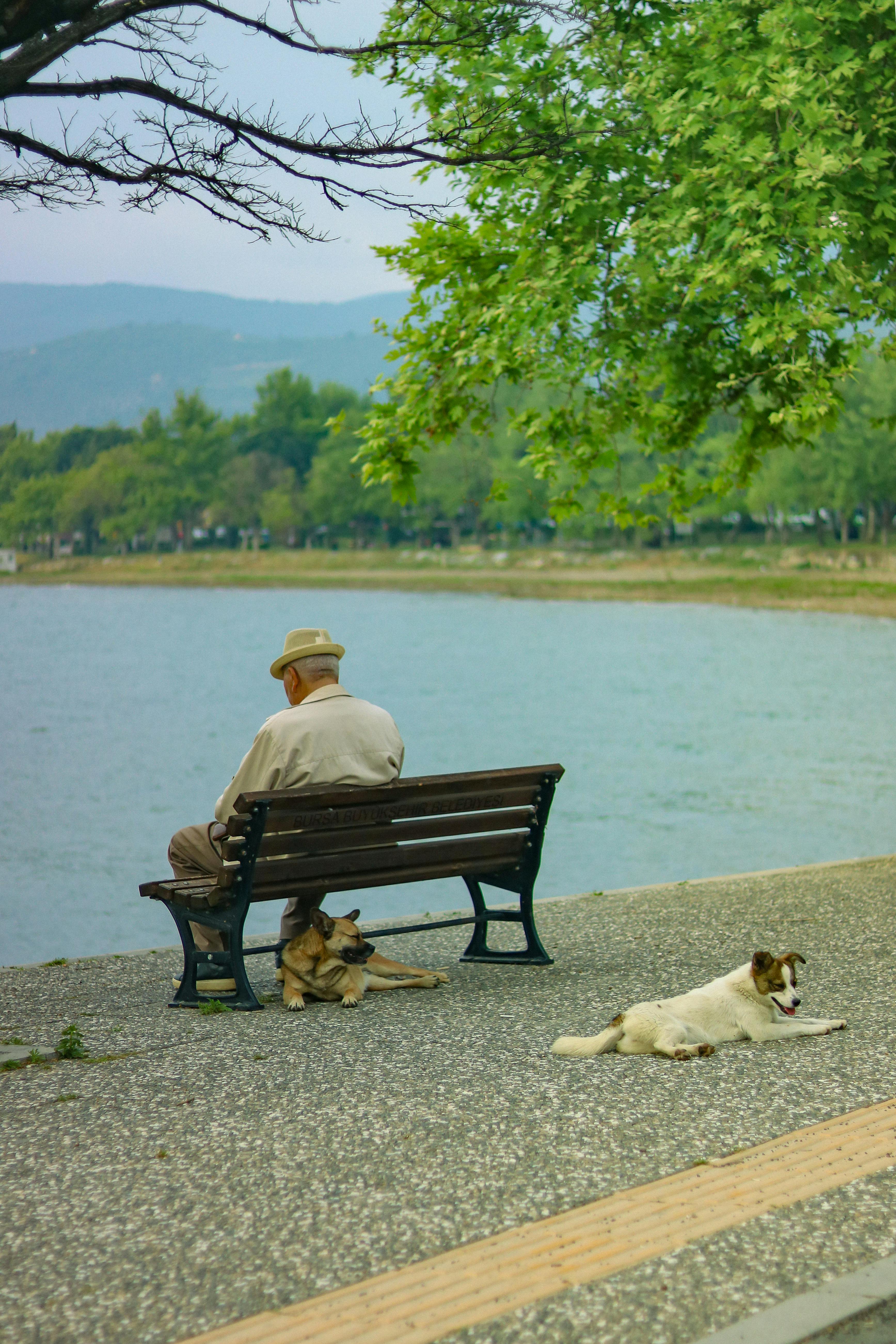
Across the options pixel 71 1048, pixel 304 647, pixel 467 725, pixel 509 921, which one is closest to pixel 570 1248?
pixel 71 1048

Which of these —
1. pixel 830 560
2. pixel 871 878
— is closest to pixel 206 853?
pixel 871 878

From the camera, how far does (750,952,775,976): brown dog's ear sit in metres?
5.53

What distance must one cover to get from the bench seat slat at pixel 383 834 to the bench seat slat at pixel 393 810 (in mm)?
19

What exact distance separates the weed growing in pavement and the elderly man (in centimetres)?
80

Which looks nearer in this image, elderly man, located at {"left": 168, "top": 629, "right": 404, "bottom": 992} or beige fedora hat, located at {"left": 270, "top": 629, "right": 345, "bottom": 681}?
elderly man, located at {"left": 168, "top": 629, "right": 404, "bottom": 992}

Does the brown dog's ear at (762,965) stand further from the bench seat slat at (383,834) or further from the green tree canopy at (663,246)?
the green tree canopy at (663,246)

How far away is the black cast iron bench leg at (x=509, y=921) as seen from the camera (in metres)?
7.11

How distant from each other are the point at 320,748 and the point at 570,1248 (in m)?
3.11

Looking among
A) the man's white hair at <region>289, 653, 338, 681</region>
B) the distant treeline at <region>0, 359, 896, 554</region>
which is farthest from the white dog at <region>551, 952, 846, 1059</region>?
the distant treeline at <region>0, 359, 896, 554</region>

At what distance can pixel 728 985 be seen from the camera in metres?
5.57

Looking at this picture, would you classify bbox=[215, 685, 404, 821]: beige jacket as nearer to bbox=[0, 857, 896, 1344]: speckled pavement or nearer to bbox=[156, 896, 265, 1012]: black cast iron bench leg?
bbox=[156, 896, 265, 1012]: black cast iron bench leg

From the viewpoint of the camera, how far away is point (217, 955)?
6148 mm

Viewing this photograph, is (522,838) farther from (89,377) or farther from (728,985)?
(89,377)

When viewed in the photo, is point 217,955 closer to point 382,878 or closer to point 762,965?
point 382,878
